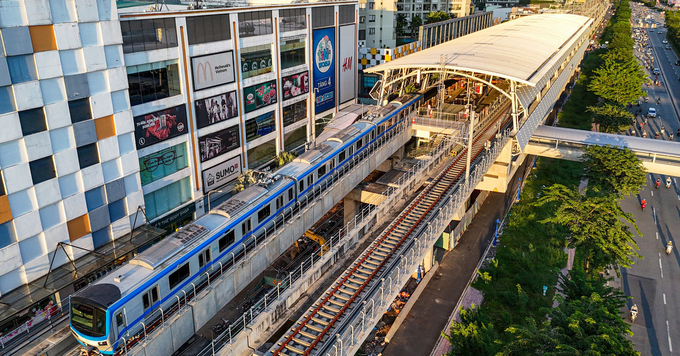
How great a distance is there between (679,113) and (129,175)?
284 feet

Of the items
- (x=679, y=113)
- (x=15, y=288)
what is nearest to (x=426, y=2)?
(x=679, y=113)

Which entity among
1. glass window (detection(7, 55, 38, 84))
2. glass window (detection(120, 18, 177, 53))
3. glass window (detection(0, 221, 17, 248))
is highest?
glass window (detection(120, 18, 177, 53))

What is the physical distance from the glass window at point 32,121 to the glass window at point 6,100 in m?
0.61

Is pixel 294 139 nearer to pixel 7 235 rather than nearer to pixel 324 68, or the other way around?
pixel 324 68

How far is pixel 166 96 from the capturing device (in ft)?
108

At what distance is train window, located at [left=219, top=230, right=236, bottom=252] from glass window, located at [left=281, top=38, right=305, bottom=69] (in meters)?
22.1

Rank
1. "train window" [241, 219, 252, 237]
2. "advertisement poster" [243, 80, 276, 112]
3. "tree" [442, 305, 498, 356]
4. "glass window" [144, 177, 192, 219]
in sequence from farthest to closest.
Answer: "advertisement poster" [243, 80, 276, 112], "glass window" [144, 177, 192, 219], "train window" [241, 219, 252, 237], "tree" [442, 305, 498, 356]

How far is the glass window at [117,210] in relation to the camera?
29.3 m

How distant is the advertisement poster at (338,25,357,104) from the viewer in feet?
173

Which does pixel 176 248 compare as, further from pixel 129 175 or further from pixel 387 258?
pixel 387 258

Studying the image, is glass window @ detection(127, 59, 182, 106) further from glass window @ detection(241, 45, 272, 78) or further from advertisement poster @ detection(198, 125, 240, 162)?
glass window @ detection(241, 45, 272, 78)

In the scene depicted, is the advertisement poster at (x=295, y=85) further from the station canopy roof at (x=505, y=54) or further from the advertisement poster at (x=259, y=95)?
the station canopy roof at (x=505, y=54)

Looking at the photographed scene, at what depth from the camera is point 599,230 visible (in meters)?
32.3

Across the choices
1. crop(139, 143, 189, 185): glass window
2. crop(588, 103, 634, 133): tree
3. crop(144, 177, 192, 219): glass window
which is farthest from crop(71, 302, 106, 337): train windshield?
crop(588, 103, 634, 133): tree
